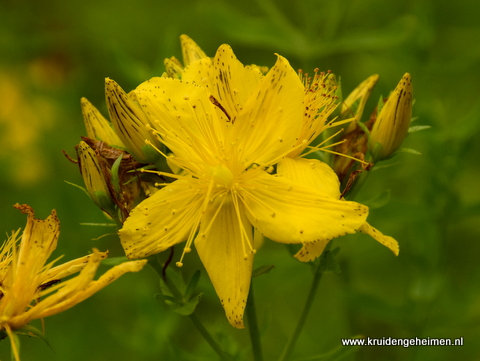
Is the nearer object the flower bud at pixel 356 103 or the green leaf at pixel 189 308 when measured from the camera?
the green leaf at pixel 189 308

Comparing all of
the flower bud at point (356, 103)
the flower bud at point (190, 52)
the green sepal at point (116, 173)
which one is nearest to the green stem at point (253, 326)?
the green sepal at point (116, 173)

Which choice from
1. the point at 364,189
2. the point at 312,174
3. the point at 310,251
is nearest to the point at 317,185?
the point at 312,174

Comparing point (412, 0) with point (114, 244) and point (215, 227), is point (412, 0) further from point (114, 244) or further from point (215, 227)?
point (215, 227)

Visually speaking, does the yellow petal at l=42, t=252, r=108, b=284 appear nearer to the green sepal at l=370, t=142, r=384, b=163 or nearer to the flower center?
the flower center

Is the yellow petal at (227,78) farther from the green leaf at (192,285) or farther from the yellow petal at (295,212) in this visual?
the green leaf at (192,285)

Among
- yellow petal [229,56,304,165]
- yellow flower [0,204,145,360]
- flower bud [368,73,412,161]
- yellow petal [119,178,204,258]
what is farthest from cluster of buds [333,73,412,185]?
yellow flower [0,204,145,360]

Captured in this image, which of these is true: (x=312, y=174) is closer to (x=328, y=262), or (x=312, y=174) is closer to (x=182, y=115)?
(x=328, y=262)
